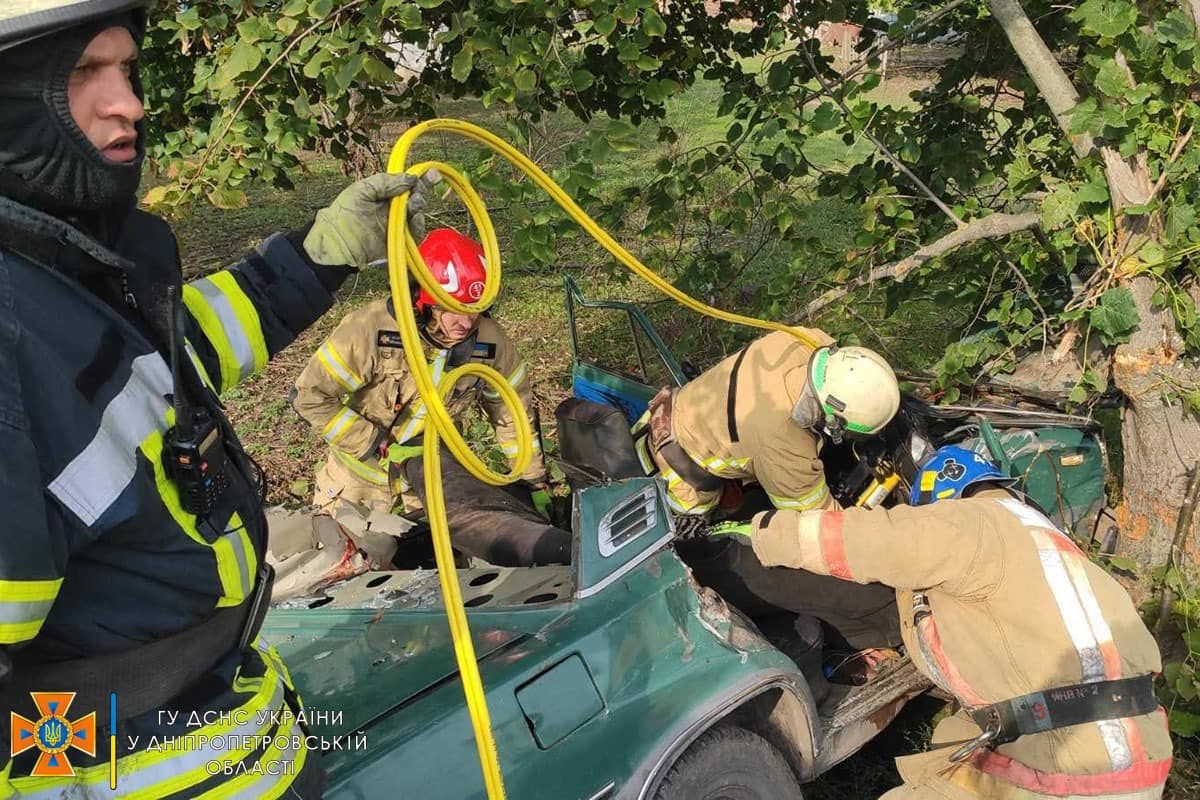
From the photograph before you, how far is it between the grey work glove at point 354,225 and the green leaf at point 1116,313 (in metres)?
2.62

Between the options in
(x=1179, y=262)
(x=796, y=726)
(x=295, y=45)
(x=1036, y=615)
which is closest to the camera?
(x=1036, y=615)

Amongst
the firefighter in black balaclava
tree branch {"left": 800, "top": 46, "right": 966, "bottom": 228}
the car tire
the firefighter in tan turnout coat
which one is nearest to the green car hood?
the firefighter in black balaclava

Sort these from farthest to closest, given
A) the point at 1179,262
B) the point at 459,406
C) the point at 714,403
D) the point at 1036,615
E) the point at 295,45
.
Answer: the point at 459,406
the point at 714,403
the point at 1179,262
the point at 295,45
the point at 1036,615

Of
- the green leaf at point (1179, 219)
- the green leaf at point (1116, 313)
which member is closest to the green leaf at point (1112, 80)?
the green leaf at point (1179, 219)

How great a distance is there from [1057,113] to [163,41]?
3411mm

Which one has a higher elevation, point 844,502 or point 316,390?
point 316,390

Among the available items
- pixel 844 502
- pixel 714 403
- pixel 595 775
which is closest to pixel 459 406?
pixel 714 403

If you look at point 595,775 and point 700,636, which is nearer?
point 595,775

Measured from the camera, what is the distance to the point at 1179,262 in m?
3.26

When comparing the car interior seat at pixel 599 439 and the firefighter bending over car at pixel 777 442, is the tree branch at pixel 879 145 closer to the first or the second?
the firefighter bending over car at pixel 777 442

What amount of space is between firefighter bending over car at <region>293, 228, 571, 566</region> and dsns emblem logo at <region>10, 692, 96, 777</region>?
2027 mm

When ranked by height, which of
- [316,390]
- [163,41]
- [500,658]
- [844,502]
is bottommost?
[844,502]

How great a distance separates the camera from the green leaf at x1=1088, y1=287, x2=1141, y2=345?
3303mm

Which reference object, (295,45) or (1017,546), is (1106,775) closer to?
(1017,546)
